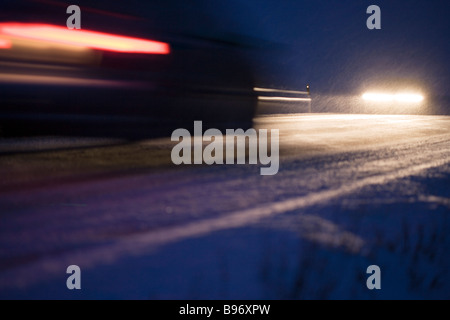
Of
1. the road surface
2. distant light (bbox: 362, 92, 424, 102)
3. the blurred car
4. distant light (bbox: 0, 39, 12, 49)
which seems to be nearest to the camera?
the road surface

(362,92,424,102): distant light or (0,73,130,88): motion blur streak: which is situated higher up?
(362,92,424,102): distant light

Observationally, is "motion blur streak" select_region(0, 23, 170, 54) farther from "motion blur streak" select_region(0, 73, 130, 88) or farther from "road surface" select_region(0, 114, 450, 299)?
"road surface" select_region(0, 114, 450, 299)

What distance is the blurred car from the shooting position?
4906 mm

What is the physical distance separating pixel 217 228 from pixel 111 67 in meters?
3.22

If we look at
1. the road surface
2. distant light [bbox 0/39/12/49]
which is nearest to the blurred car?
distant light [bbox 0/39/12/49]

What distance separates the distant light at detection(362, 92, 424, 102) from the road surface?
23507mm

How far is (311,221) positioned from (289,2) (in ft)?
Result: 98.6

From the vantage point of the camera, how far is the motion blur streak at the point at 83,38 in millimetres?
4844

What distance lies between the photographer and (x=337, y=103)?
79.2 ft

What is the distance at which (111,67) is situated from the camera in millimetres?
5457

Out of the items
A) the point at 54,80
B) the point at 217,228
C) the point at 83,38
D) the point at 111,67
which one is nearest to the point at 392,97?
the point at 111,67
